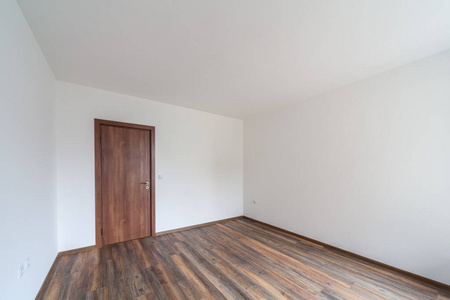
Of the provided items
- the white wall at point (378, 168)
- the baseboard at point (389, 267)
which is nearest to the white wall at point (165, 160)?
the white wall at point (378, 168)

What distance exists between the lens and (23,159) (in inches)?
61.9

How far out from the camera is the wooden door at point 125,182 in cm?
308

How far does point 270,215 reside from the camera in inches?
162

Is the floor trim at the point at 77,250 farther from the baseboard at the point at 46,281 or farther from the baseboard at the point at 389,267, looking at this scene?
the baseboard at the point at 389,267

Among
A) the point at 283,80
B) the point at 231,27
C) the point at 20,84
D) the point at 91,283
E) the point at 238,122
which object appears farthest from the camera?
the point at 238,122

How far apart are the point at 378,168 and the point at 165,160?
3.51 metres

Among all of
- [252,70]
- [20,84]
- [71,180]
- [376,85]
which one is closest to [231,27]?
[252,70]

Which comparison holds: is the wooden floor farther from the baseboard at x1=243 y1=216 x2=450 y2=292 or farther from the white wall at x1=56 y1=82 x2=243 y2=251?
the white wall at x1=56 y1=82 x2=243 y2=251

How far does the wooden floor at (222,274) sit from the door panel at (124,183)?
10.2 inches

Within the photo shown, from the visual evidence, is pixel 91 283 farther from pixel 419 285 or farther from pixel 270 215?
pixel 419 285

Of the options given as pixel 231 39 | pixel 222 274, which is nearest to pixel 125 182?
pixel 222 274

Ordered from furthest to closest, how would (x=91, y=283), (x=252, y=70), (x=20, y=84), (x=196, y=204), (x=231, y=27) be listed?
1. (x=196, y=204)
2. (x=252, y=70)
3. (x=91, y=283)
4. (x=231, y=27)
5. (x=20, y=84)

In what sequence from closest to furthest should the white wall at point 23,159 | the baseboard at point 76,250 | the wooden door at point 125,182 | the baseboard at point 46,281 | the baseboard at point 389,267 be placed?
1. the white wall at point 23,159
2. the baseboard at point 46,281
3. the baseboard at point 389,267
4. the baseboard at point 76,250
5. the wooden door at point 125,182

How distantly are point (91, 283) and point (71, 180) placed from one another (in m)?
1.51
